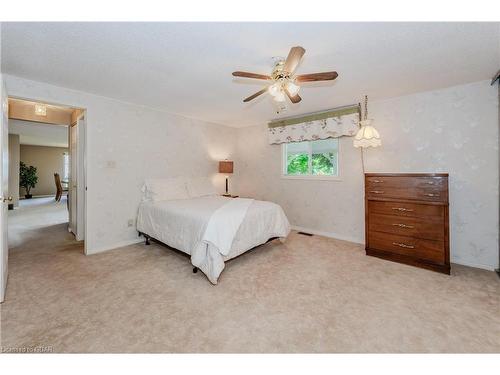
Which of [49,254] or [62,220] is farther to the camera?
[62,220]

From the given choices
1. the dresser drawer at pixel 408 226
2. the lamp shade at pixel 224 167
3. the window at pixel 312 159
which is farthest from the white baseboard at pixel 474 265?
the lamp shade at pixel 224 167

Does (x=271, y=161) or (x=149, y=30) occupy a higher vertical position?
(x=149, y=30)

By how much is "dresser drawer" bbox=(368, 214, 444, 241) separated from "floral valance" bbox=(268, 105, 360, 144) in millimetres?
1468

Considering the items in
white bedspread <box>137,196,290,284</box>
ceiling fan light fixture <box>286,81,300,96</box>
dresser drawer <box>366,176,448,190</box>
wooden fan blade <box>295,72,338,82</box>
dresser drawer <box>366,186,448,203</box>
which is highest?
wooden fan blade <box>295,72,338,82</box>

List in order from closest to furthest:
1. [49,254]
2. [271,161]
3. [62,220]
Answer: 1. [49,254]
2. [271,161]
3. [62,220]

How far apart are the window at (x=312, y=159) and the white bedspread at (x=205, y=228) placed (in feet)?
4.64

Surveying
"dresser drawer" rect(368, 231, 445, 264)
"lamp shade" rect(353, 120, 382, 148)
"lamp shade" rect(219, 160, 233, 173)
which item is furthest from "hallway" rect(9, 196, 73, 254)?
"lamp shade" rect(353, 120, 382, 148)

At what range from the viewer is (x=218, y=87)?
112 inches

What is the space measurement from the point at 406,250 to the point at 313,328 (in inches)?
74.8

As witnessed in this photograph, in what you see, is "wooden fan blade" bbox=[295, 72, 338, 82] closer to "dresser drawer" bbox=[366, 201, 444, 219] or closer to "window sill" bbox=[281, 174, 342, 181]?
"dresser drawer" bbox=[366, 201, 444, 219]

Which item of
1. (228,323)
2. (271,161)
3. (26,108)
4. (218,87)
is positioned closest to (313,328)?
(228,323)

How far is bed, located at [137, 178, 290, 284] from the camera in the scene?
Result: 2367 mm

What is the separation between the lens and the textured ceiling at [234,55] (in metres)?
1.67
